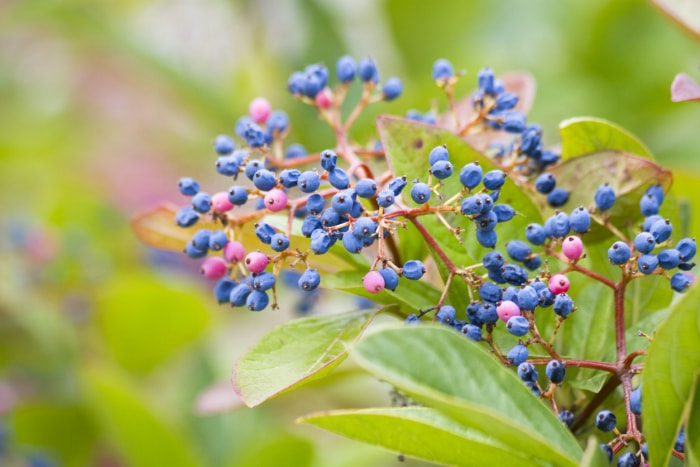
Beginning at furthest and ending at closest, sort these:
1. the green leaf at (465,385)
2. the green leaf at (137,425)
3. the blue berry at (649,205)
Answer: the green leaf at (137,425)
the blue berry at (649,205)
the green leaf at (465,385)

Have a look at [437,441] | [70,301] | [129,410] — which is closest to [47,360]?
[70,301]

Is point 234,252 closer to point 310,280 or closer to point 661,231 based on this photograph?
point 310,280

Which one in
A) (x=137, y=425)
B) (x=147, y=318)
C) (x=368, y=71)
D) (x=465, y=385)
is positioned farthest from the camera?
(x=147, y=318)

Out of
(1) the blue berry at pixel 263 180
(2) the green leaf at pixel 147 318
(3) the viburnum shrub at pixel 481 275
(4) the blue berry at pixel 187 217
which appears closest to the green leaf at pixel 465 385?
(3) the viburnum shrub at pixel 481 275

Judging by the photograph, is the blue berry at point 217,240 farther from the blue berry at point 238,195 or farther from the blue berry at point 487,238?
the blue berry at point 487,238

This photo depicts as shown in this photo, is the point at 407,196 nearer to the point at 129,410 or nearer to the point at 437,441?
the point at 437,441

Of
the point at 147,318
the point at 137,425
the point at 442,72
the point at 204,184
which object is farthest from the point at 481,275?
the point at 204,184

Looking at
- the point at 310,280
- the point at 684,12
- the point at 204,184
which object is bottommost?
the point at 310,280

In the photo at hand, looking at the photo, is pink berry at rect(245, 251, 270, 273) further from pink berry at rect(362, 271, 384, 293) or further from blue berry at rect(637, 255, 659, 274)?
blue berry at rect(637, 255, 659, 274)
